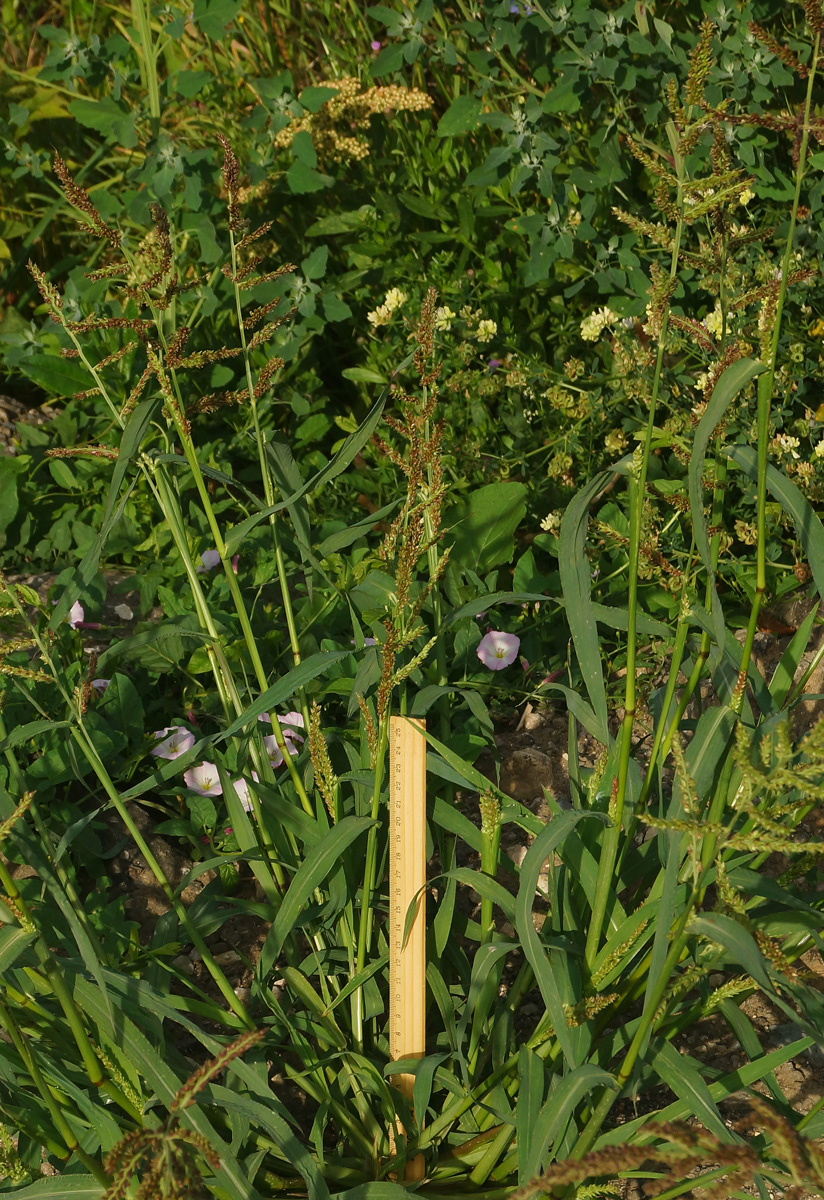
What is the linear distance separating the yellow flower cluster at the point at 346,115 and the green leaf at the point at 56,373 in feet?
2.69

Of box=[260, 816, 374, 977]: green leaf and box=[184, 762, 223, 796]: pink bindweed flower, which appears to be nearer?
box=[260, 816, 374, 977]: green leaf

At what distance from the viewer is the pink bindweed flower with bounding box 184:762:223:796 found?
1.90m

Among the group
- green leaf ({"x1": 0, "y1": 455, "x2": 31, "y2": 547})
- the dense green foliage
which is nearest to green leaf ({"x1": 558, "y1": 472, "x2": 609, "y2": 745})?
the dense green foliage

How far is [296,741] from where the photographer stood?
6.16ft

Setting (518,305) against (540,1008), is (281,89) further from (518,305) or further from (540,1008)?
(540,1008)

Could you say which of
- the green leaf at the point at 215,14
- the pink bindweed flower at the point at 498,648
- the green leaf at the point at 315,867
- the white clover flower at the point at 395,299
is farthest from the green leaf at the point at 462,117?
the green leaf at the point at 315,867

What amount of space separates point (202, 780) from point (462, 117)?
1.91 meters

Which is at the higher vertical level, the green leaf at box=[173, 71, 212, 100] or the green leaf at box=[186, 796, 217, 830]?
the green leaf at box=[173, 71, 212, 100]

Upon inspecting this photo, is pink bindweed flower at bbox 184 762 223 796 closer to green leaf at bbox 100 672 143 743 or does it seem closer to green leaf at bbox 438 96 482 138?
green leaf at bbox 100 672 143 743

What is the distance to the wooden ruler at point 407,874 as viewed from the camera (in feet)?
4.10

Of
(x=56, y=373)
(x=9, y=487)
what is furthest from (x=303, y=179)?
(x=9, y=487)

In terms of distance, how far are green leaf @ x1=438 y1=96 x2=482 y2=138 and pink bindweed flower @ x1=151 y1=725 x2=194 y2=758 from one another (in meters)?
1.79

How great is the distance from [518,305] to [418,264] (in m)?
0.29

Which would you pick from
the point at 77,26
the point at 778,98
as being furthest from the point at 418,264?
the point at 77,26
